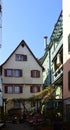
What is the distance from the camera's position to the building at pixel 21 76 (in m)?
67.4

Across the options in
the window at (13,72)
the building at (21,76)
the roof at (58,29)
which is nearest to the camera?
the roof at (58,29)

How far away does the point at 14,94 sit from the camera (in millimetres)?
67500

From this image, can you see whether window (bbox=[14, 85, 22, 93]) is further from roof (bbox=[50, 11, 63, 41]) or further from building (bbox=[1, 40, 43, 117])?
roof (bbox=[50, 11, 63, 41])

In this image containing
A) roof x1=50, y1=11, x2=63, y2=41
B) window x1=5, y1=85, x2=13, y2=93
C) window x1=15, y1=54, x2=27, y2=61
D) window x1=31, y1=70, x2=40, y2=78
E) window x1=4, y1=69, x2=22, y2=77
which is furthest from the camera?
window x1=15, y1=54, x2=27, y2=61

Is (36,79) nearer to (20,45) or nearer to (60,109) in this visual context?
(20,45)

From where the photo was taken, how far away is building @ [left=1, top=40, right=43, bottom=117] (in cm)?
6738

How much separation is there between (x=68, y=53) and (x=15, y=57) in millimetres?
37112

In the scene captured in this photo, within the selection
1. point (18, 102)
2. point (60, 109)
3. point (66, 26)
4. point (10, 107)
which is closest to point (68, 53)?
point (66, 26)

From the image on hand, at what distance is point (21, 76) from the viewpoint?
68.2 meters

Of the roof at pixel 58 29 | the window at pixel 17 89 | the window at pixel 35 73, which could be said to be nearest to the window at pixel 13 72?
the window at pixel 17 89

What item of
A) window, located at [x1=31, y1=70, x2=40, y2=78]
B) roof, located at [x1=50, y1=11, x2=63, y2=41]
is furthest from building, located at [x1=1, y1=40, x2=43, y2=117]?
roof, located at [x1=50, y1=11, x2=63, y2=41]

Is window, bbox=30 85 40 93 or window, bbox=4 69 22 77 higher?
window, bbox=4 69 22 77

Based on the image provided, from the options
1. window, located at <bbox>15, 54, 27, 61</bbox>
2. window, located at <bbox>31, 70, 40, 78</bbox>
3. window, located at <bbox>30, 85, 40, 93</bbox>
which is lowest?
window, located at <bbox>30, 85, 40, 93</bbox>

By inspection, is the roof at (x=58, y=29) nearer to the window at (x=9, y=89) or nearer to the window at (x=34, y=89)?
the window at (x=9, y=89)
